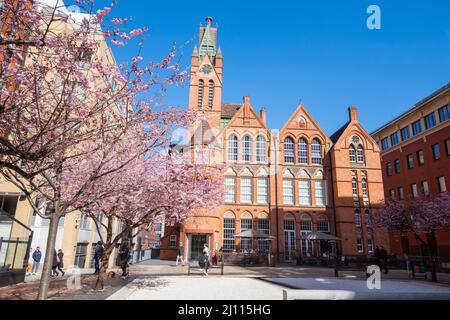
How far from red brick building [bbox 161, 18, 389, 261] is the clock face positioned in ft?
0.42

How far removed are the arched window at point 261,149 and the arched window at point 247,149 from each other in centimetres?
85

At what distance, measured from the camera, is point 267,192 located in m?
33.8

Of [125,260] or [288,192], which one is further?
[288,192]

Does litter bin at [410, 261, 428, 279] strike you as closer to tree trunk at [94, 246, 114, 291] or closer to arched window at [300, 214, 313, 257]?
arched window at [300, 214, 313, 257]

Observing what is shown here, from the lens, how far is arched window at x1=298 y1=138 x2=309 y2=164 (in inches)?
1405

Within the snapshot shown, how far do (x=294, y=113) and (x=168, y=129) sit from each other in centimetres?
2990

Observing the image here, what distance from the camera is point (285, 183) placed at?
34.5m

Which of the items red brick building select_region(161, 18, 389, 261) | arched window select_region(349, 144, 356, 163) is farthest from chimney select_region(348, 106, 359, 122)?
arched window select_region(349, 144, 356, 163)

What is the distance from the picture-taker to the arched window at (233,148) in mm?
34531

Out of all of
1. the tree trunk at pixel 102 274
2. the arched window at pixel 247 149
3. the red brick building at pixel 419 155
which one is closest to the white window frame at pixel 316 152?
the arched window at pixel 247 149

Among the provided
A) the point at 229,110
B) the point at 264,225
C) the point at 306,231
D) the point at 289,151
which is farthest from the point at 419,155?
the point at 229,110

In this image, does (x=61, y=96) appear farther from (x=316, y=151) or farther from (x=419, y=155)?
(x=419, y=155)

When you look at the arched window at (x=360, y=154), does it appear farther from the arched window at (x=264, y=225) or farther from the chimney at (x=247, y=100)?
the chimney at (x=247, y=100)

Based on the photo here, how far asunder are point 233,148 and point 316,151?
10.1 metres
